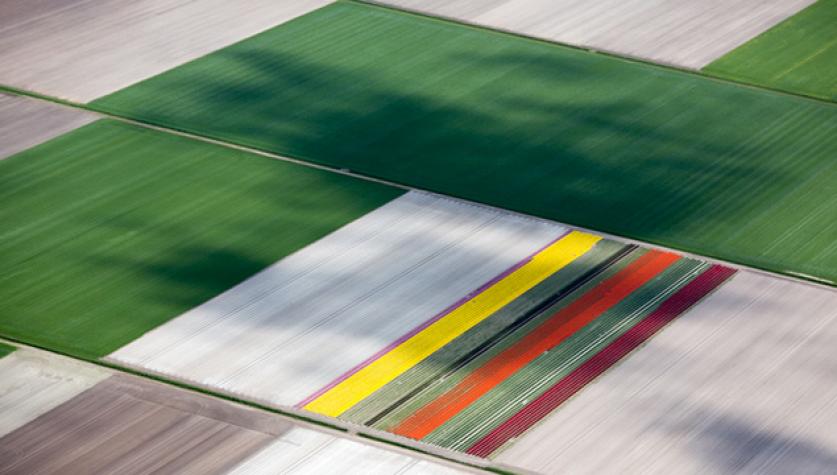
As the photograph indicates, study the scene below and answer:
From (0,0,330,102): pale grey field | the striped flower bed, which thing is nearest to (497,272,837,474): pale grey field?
the striped flower bed

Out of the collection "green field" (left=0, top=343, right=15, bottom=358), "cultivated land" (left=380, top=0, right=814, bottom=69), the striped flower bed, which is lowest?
the striped flower bed

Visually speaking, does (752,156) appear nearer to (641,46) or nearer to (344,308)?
(641,46)

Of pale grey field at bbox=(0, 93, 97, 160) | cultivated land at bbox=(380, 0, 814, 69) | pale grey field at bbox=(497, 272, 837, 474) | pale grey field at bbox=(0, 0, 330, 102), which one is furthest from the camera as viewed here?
cultivated land at bbox=(380, 0, 814, 69)

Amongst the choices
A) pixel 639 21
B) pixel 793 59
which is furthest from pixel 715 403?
pixel 639 21

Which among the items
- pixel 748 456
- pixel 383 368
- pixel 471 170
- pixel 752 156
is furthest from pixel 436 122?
pixel 748 456

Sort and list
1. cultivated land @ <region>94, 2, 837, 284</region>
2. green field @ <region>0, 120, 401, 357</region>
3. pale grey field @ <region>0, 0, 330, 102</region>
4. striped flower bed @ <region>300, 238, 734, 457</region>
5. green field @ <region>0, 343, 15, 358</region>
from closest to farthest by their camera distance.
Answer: striped flower bed @ <region>300, 238, 734, 457</region> → green field @ <region>0, 343, 15, 358</region> → green field @ <region>0, 120, 401, 357</region> → cultivated land @ <region>94, 2, 837, 284</region> → pale grey field @ <region>0, 0, 330, 102</region>

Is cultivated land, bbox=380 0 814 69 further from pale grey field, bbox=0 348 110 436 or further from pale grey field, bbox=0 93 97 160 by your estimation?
pale grey field, bbox=0 348 110 436

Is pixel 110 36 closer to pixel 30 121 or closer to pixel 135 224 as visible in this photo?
pixel 30 121
